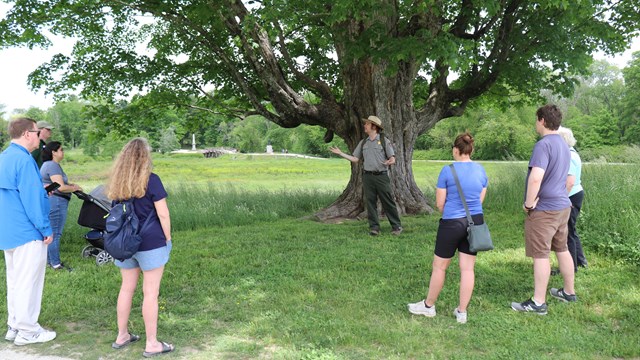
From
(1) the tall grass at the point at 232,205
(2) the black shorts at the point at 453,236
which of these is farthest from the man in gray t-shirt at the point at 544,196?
(1) the tall grass at the point at 232,205

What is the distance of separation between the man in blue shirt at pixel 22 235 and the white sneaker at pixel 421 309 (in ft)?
11.2

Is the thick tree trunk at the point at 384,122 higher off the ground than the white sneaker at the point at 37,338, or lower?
higher

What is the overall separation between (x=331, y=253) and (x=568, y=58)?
23.8 feet

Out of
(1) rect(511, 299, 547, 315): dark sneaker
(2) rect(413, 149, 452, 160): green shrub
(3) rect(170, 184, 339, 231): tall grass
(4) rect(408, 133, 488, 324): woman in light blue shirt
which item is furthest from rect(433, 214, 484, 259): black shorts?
(2) rect(413, 149, 452, 160): green shrub

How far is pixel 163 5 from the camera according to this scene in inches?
417

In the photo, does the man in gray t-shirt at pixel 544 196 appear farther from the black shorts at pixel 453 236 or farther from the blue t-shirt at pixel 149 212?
the blue t-shirt at pixel 149 212

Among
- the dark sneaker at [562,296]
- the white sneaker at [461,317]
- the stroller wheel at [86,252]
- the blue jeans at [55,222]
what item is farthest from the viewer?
the stroller wheel at [86,252]

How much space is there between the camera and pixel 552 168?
15.5ft

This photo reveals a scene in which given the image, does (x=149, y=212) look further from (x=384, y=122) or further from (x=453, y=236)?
(x=384, y=122)

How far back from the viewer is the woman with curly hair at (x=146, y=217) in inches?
149

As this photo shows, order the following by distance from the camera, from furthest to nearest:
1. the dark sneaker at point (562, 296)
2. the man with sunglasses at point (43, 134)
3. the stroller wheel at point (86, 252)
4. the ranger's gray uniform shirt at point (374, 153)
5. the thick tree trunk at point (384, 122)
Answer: the thick tree trunk at point (384, 122)
the ranger's gray uniform shirt at point (374, 153)
the stroller wheel at point (86, 252)
the man with sunglasses at point (43, 134)
the dark sneaker at point (562, 296)

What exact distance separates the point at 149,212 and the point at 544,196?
3.73m

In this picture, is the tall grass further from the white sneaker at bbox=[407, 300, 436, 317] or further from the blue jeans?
the white sneaker at bbox=[407, 300, 436, 317]

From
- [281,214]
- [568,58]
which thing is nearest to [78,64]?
[281,214]
